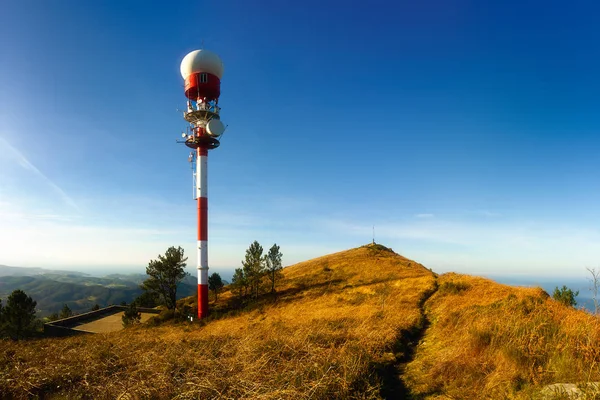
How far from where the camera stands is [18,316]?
37.5 m

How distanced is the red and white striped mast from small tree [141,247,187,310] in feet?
26.6

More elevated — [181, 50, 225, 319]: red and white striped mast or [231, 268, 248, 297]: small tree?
[181, 50, 225, 319]: red and white striped mast

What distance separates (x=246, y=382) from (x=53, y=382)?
5.12m

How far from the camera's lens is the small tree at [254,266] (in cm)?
4053

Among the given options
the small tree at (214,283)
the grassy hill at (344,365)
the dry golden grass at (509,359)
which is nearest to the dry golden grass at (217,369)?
the grassy hill at (344,365)

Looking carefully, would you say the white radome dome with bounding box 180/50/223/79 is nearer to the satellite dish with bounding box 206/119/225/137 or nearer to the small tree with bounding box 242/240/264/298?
the satellite dish with bounding box 206/119/225/137

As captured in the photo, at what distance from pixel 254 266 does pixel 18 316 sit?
3039 cm

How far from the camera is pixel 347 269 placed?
45562 mm

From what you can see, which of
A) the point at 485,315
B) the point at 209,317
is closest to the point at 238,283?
the point at 209,317

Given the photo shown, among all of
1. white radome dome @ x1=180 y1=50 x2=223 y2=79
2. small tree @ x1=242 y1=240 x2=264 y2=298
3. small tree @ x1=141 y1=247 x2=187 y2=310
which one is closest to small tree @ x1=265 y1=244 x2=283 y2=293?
small tree @ x1=242 y1=240 x2=264 y2=298

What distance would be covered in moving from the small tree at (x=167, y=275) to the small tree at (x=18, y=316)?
13829mm

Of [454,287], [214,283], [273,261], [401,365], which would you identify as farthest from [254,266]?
[401,365]

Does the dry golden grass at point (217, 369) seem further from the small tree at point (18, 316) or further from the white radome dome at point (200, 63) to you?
the small tree at point (18, 316)

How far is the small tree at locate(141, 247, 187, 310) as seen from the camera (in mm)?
41188
